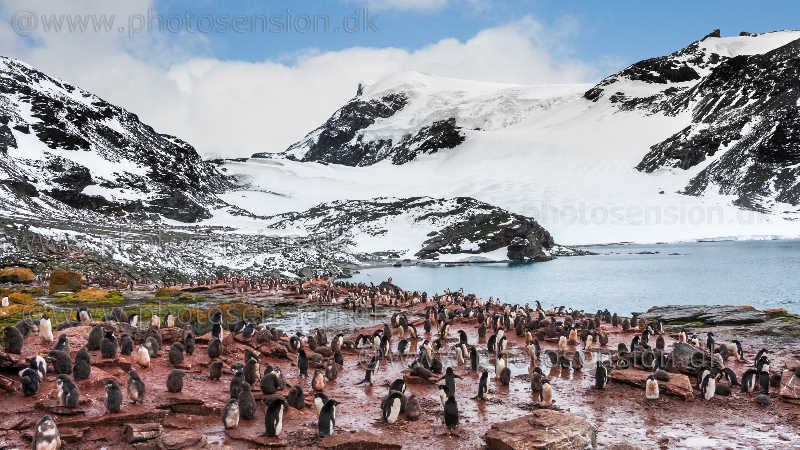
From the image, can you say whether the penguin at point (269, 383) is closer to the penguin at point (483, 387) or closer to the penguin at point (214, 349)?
the penguin at point (214, 349)

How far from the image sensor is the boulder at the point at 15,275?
2830cm

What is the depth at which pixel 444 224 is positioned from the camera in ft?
246

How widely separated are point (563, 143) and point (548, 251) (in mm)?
90092

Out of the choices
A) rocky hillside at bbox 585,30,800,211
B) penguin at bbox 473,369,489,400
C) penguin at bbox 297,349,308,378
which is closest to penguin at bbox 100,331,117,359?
penguin at bbox 297,349,308,378

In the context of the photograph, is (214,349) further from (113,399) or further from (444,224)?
(444,224)

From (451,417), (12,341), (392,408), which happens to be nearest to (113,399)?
(12,341)

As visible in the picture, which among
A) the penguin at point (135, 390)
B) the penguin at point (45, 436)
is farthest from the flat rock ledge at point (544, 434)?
the penguin at point (45, 436)

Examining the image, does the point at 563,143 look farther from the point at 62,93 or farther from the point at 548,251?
the point at 62,93

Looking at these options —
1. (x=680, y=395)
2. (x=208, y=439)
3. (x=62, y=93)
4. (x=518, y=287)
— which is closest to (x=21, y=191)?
(x=62, y=93)

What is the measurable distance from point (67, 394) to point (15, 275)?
25227mm

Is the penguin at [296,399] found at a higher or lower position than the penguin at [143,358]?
lower

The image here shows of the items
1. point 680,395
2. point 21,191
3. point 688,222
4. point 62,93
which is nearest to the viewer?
point 680,395

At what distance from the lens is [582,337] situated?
1736 cm

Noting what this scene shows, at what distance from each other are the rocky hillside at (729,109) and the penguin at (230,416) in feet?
374
